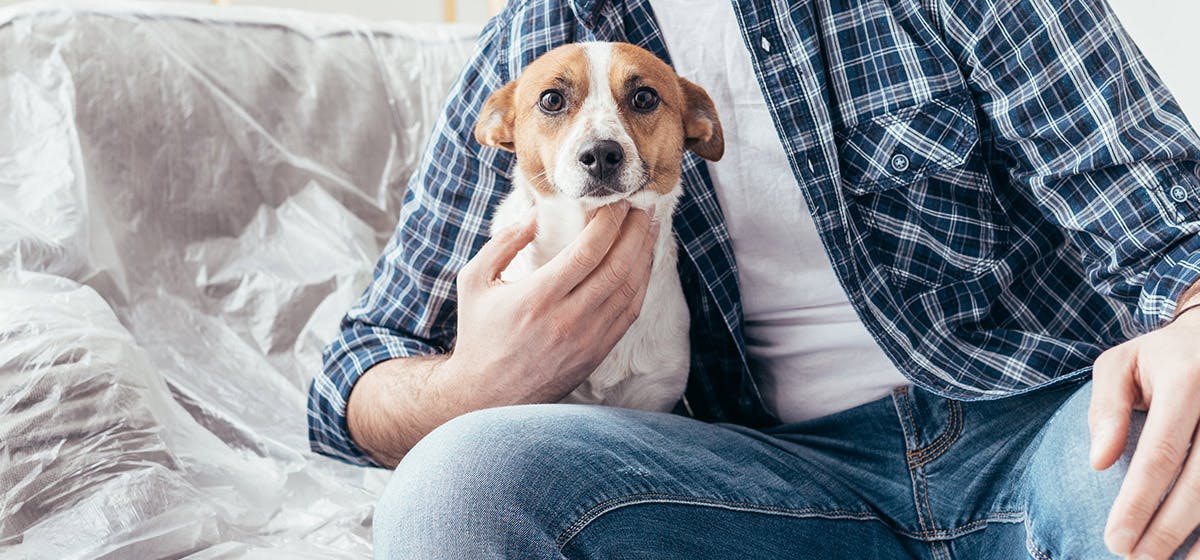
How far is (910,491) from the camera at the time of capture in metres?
1.09

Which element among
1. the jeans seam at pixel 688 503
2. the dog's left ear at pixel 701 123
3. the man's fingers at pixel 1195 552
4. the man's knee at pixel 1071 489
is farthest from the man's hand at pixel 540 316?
the man's fingers at pixel 1195 552

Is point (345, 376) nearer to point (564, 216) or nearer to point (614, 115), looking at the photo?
point (564, 216)

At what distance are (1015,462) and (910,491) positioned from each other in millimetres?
116

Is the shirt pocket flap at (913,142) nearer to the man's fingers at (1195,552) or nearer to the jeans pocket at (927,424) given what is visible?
the jeans pocket at (927,424)

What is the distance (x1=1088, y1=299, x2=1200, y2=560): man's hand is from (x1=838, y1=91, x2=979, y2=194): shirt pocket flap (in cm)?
33

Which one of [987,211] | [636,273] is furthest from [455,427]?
[987,211]

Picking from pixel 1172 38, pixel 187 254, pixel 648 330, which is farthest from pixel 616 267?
pixel 1172 38

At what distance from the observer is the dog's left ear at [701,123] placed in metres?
1.12

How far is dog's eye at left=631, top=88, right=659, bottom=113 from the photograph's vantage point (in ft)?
3.65

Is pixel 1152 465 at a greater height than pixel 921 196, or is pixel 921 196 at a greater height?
pixel 921 196

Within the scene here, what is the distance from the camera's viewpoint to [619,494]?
92cm

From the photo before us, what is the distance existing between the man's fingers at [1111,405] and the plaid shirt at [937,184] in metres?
0.16

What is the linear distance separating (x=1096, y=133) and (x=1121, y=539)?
460 millimetres

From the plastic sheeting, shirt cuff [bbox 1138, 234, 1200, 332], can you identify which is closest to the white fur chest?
the plastic sheeting
